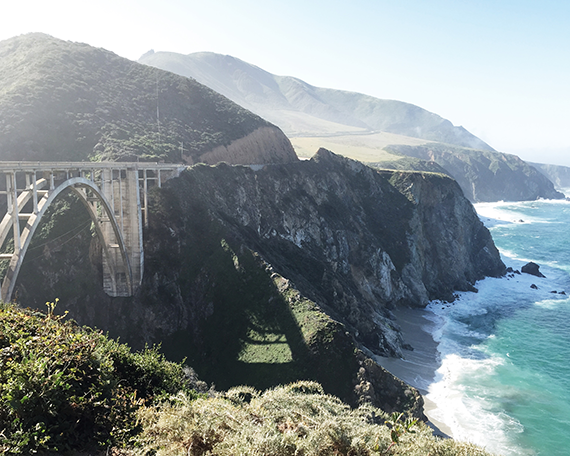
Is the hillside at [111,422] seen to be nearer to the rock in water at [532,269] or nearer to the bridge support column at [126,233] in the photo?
the bridge support column at [126,233]

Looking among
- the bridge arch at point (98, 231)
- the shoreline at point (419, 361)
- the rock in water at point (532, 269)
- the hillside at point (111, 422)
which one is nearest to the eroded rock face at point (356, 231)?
the shoreline at point (419, 361)

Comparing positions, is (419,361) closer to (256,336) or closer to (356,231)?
(256,336)

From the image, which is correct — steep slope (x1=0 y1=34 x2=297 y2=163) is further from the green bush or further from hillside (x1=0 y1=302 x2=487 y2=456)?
hillside (x1=0 y1=302 x2=487 y2=456)

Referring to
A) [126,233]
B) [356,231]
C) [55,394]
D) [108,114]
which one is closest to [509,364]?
[356,231]

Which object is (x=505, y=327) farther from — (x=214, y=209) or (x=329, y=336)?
(x=214, y=209)

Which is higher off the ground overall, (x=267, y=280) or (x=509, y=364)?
(x=267, y=280)

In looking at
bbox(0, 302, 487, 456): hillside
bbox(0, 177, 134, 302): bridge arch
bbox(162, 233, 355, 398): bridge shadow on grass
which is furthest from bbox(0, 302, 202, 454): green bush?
bbox(162, 233, 355, 398): bridge shadow on grass
